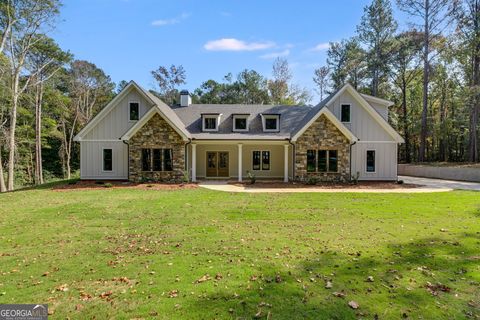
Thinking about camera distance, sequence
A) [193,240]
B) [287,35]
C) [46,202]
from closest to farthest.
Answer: [193,240] → [46,202] → [287,35]

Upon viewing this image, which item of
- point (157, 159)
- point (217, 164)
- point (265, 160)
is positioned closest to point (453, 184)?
point (265, 160)

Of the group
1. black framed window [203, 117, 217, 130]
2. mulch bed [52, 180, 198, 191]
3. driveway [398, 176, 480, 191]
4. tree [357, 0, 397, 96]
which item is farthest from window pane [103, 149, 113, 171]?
tree [357, 0, 397, 96]

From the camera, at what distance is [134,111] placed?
18.6 m

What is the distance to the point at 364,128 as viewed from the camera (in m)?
18.6

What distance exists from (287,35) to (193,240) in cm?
1878

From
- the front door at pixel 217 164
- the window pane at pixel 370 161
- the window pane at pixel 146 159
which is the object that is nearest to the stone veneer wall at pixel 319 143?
the window pane at pixel 370 161

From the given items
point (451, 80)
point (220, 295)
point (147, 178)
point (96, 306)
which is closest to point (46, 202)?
point (147, 178)

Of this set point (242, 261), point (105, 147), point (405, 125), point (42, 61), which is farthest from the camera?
point (405, 125)

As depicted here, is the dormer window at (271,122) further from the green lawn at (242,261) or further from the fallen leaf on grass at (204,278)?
the fallen leaf on grass at (204,278)

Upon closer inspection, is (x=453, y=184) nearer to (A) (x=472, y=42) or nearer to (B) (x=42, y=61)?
(A) (x=472, y=42)

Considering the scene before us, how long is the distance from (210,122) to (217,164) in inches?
119

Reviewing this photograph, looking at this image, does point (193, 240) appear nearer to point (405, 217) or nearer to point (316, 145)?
point (405, 217)

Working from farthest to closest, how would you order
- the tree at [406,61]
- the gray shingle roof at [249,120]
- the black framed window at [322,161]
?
the tree at [406,61]
the gray shingle roof at [249,120]
the black framed window at [322,161]

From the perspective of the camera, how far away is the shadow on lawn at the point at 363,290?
3.56m
